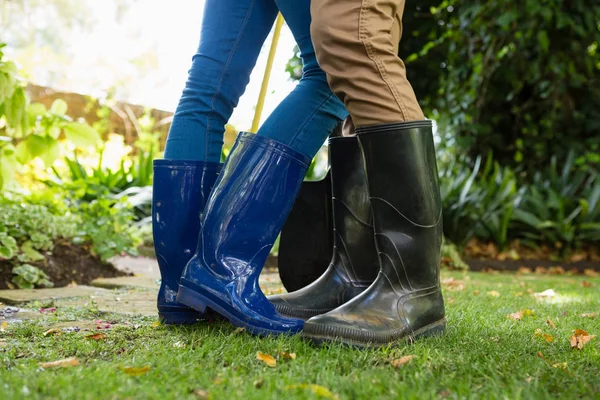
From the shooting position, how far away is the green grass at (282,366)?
34.9 inches

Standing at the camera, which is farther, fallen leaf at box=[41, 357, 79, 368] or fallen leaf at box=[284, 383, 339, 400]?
fallen leaf at box=[41, 357, 79, 368]

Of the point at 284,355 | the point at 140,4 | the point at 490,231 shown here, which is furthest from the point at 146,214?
the point at 140,4

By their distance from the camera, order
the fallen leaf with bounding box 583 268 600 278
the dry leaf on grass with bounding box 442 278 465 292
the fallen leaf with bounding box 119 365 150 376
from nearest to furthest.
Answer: the fallen leaf with bounding box 119 365 150 376 → the dry leaf on grass with bounding box 442 278 465 292 → the fallen leaf with bounding box 583 268 600 278

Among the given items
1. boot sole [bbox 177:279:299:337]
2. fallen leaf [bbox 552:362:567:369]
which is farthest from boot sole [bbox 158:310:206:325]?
fallen leaf [bbox 552:362:567:369]

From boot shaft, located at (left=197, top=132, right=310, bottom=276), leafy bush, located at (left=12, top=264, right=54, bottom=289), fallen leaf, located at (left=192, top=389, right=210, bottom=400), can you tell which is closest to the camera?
fallen leaf, located at (left=192, top=389, right=210, bottom=400)

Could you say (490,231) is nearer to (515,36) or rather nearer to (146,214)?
(515,36)

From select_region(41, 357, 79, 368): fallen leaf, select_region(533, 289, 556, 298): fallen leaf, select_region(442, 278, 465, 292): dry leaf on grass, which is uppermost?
select_region(41, 357, 79, 368): fallen leaf

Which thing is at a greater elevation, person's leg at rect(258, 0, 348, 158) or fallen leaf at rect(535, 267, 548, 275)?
person's leg at rect(258, 0, 348, 158)

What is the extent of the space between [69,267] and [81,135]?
0.65 m

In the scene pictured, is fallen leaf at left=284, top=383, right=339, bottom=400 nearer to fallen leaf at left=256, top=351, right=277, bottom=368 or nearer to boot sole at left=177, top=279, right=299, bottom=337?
fallen leaf at left=256, top=351, right=277, bottom=368

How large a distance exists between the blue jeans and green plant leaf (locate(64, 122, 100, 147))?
3.83ft

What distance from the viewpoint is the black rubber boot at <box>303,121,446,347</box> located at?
4.23 feet

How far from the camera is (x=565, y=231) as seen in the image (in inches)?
182

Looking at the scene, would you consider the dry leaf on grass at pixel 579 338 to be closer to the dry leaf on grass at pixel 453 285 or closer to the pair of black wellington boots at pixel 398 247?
the pair of black wellington boots at pixel 398 247
